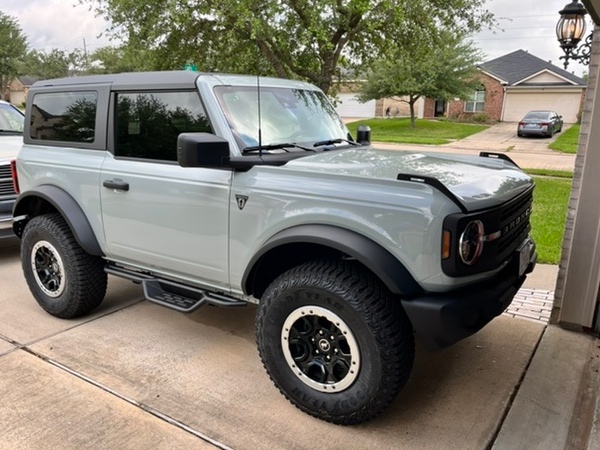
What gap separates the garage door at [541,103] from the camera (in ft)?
112

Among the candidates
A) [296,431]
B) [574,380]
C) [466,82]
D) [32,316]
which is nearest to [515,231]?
[574,380]

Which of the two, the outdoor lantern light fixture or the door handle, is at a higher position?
the outdoor lantern light fixture

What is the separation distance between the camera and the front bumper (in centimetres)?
234

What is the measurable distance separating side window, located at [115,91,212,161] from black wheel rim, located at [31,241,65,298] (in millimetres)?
1099

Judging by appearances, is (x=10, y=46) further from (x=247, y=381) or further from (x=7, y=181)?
(x=247, y=381)

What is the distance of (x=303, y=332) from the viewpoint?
278 cm

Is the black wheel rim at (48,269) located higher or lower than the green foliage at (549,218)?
higher

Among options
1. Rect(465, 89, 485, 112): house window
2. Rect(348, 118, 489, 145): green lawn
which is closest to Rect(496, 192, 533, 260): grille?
Rect(348, 118, 489, 145): green lawn

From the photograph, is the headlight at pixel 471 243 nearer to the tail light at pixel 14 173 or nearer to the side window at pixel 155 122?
the side window at pixel 155 122

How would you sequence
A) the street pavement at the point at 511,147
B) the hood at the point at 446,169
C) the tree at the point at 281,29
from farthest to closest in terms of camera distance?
the street pavement at the point at 511,147 < the tree at the point at 281,29 < the hood at the point at 446,169

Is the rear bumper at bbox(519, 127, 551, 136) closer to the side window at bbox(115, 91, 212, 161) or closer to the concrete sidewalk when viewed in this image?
the concrete sidewalk

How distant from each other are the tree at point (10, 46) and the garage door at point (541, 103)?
109ft

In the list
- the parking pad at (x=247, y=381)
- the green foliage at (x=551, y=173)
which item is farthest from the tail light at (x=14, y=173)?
the green foliage at (x=551, y=173)

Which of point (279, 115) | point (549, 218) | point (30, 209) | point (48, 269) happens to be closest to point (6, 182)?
point (30, 209)
